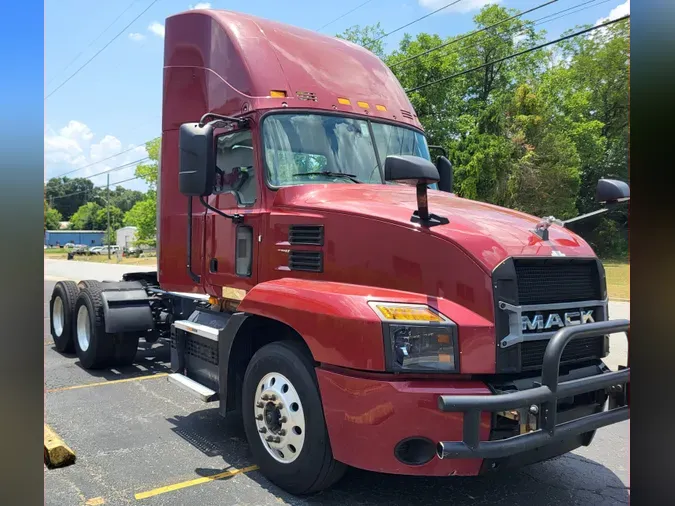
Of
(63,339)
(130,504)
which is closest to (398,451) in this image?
(130,504)

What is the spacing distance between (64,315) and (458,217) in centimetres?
667

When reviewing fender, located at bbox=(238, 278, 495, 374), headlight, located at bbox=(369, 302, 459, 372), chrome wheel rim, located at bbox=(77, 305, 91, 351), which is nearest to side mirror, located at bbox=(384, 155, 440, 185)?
fender, located at bbox=(238, 278, 495, 374)

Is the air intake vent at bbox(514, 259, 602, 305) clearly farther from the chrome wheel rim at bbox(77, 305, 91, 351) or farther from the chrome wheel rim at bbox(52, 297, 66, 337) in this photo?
the chrome wheel rim at bbox(52, 297, 66, 337)

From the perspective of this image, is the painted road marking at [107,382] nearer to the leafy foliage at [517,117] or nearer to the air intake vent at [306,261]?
the air intake vent at [306,261]

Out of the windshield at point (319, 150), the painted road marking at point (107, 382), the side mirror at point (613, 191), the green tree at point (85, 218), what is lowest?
the painted road marking at point (107, 382)

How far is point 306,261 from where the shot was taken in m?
4.20

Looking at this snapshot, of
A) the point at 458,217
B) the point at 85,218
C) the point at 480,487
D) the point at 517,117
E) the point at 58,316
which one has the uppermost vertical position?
the point at 517,117

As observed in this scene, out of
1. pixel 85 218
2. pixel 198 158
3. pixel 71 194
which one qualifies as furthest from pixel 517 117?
pixel 85 218

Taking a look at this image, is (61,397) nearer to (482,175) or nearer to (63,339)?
(63,339)

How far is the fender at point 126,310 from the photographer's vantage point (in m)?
7.09

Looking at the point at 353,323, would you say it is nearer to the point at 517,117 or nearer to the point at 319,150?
the point at 319,150

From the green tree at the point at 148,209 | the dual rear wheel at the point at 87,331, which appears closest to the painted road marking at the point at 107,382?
the dual rear wheel at the point at 87,331
